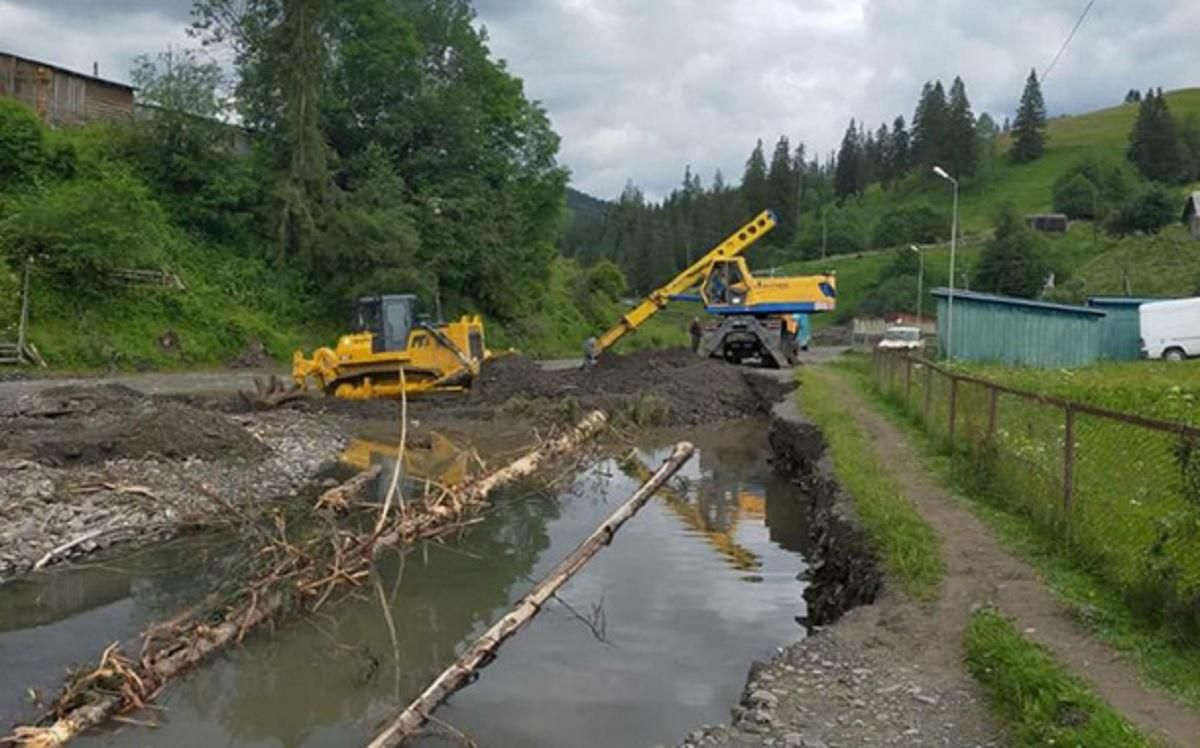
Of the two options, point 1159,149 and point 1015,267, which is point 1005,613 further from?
point 1159,149

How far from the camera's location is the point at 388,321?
92.5 ft

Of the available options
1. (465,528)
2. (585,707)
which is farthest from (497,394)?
(585,707)

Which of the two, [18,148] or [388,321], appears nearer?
[388,321]

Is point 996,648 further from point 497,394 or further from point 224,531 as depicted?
point 497,394

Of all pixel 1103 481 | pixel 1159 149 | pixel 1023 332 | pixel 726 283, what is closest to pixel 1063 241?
pixel 1159 149

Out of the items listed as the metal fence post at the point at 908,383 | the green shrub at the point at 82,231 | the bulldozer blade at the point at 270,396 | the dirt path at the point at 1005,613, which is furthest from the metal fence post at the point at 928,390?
the green shrub at the point at 82,231

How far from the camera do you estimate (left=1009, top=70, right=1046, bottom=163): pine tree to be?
150 m

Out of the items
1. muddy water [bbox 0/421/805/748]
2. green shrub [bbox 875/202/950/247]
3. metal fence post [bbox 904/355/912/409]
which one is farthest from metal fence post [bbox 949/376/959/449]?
green shrub [bbox 875/202/950/247]

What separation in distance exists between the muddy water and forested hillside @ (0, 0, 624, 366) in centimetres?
2598

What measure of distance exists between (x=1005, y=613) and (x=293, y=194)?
42.9 m

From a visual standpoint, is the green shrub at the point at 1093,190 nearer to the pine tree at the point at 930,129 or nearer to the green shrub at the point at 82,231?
the pine tree at the point at 930,129

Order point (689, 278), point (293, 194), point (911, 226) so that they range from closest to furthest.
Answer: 1. point (689, 278)
2. point (293, 194)
3. point (911, 226)

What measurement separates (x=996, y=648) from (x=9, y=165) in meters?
41.9

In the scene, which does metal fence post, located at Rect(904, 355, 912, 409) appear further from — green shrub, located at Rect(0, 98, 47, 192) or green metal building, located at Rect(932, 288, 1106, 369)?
green shrub, located at Rect(0, 98, 47, 192)
